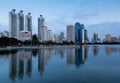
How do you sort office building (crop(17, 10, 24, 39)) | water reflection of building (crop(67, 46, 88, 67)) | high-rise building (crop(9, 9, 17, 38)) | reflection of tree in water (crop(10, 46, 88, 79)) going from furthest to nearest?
office building (crop(17, 10, 24, 39)) → high-rise building (crop(9, 9, 17, 38)) → water reflection of building (crop(67, 46, 88, 67)) → reflection of tree in water (crop(10, 46, 88, 79))

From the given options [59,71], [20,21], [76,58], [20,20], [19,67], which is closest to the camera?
[59,71]

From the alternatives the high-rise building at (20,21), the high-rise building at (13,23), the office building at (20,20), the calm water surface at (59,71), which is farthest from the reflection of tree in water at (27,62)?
the high-rise building at (20,21)

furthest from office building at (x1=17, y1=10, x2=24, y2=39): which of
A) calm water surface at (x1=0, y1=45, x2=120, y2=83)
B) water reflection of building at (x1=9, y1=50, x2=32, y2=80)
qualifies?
calm water surface at (x1=0, y1=45, x2=120, y2=83)

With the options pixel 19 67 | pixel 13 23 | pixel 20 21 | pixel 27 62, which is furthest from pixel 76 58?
pixel 20 21

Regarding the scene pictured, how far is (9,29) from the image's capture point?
105 meters

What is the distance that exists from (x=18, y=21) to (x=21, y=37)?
9.37 m

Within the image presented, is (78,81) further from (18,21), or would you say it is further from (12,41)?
(18,21)

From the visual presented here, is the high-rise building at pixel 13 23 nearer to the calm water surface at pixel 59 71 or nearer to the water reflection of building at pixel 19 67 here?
the calm water surface at pixel 59 71

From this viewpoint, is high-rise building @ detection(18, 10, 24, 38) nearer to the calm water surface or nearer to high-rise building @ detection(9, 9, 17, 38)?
high-rise building @ detection(9, 9, 17, 38)

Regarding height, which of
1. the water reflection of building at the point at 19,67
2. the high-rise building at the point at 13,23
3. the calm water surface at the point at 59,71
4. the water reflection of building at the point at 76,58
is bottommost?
the water reflection of building at the point at 76,58

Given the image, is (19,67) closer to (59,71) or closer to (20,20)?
(59,71)

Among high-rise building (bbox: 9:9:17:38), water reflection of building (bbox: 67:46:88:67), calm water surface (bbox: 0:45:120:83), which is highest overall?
high-rise building (bbox: 9:9:17:38)

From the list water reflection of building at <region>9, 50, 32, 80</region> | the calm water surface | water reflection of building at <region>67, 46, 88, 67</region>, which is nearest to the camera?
the calm water surface

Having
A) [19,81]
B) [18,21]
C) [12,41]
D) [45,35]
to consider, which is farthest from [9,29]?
[19,81]
